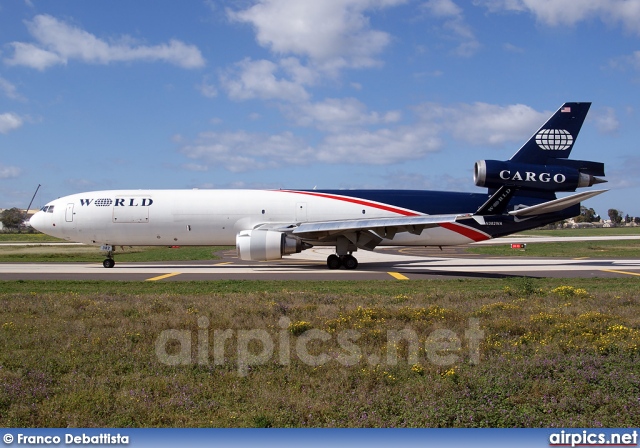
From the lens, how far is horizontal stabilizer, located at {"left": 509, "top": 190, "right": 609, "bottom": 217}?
22.9 m

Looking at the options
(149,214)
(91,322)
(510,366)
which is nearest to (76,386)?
(91,322)

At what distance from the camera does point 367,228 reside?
22.9m

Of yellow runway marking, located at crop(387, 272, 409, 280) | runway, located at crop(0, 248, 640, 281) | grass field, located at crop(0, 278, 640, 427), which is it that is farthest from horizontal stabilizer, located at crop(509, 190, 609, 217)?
grass field, located at crop(0, 278, 640, 427)

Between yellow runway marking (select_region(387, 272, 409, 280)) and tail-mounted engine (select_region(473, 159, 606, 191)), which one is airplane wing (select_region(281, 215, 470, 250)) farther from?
tail-mounted engine (select_region(473, 159, 606, 191))

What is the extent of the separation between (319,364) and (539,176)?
68.7 feet

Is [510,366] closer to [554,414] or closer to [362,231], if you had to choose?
[554,414]

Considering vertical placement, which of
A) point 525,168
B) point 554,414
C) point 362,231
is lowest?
point 554,414

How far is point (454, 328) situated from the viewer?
9.40m

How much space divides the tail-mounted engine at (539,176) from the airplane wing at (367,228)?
11.5 ft

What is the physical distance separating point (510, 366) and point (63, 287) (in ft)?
47.7

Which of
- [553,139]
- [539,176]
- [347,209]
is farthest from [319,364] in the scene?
[553,139]

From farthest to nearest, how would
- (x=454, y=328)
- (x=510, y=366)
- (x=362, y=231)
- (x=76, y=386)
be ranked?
(x=362, y=231), (x=454, y=328), (x=510, y=366), (x=76, y=386)

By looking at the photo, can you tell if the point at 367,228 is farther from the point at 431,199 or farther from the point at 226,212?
the point at 226,212

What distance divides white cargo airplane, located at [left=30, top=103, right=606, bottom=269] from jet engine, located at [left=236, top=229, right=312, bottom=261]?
61.3 inches
